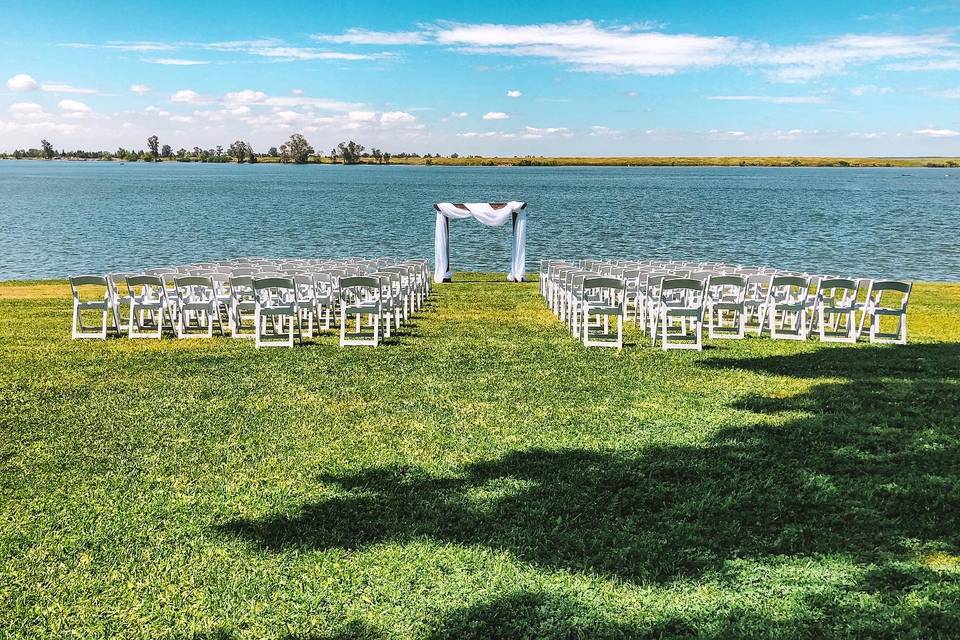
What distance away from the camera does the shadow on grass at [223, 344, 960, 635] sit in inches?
192

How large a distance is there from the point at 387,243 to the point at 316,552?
1373 inches

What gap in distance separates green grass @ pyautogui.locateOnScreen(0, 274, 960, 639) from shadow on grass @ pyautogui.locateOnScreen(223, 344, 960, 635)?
22 millimetres

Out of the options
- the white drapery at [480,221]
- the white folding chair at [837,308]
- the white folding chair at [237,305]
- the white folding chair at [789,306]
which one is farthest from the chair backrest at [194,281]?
the white drapery at [480,221]

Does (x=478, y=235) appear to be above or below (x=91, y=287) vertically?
above

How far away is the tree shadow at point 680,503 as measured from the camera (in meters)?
4.91

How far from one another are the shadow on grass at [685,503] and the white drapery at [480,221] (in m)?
13.9

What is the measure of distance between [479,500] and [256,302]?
6572 millimetres

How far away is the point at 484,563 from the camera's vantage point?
4.69 m

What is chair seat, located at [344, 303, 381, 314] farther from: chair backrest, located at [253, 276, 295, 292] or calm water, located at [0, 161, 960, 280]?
calm water, located at [0, 161, 960, 280]

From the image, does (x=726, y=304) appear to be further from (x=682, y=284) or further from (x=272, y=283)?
(x=272, y=283)

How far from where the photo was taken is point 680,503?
555 centimetres

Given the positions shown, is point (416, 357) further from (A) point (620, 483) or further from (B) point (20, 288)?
(B) point (20, 288)

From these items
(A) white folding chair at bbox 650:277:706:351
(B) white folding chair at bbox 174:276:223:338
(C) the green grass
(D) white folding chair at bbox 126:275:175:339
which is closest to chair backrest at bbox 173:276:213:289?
(B) white folding chair at bbox 174:276:223:338

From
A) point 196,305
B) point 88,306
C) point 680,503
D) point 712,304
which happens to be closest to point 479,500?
point 680,503
